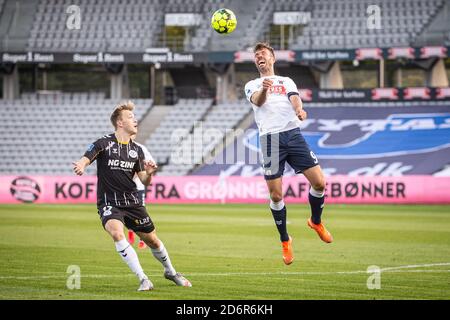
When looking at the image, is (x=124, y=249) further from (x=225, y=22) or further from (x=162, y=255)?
(x=225, y=22)

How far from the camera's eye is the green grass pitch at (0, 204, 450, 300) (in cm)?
1237

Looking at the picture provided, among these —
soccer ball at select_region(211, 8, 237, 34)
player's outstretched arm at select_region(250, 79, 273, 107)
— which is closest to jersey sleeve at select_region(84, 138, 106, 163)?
player's outstretched arm at select_region(250, 79, 273, 107)

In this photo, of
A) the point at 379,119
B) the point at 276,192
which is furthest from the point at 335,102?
the point at 276,192

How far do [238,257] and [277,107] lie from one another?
459cm

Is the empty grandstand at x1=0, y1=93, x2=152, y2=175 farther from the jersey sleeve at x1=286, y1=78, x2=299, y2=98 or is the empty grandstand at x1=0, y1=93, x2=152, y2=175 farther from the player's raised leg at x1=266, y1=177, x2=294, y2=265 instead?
the jersey sleeve at x1=286, y1=78, x2=299, y2=98

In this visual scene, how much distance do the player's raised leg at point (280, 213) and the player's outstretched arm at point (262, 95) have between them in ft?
4.04

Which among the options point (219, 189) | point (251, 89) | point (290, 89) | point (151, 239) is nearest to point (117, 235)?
point (151, 239)

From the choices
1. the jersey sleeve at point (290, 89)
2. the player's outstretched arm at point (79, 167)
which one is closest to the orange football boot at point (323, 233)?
the jersey sleeve at point (290, 89)

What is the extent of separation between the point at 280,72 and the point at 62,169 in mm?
13555

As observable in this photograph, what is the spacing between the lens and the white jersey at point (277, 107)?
1384cm

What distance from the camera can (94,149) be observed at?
12.5 m

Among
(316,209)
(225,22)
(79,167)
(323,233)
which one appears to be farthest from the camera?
(225,22)

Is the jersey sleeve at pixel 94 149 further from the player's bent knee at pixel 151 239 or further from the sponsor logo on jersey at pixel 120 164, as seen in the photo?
the player's bent knee at pixel 151 239
